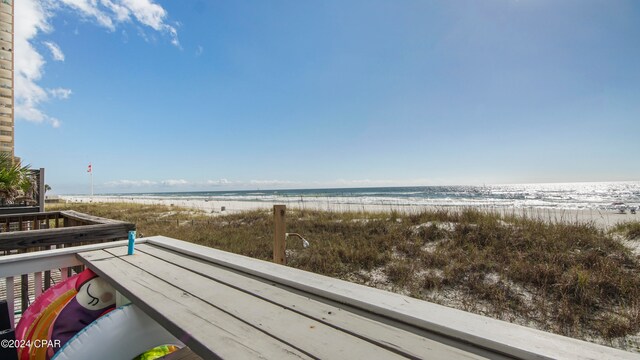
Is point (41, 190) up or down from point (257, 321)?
up

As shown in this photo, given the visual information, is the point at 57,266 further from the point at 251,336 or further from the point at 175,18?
the point at 175,18

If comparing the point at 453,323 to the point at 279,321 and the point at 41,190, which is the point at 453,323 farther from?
the point at 41,190

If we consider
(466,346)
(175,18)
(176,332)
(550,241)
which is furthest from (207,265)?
(175,18)

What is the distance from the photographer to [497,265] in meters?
4.71

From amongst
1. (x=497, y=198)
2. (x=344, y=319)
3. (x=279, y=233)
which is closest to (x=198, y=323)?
(x=344, y=319)

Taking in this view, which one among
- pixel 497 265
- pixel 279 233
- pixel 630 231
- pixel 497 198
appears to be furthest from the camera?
pixel 497 198

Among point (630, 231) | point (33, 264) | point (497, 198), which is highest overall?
point (33, 264)

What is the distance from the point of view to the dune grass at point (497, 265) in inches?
136

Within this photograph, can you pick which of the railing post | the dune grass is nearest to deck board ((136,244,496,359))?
the dune grass

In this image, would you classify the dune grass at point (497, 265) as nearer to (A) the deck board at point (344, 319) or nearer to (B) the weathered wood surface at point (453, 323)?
(B) the weathered wood surface at point (453, 323)

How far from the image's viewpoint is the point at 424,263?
514cm

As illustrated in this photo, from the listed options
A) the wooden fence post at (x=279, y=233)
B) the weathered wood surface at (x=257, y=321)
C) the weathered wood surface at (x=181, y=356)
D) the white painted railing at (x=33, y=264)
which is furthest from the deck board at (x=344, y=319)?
the wooden fence post at (x=279, y=233)

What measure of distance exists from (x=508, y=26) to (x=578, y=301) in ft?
23.7

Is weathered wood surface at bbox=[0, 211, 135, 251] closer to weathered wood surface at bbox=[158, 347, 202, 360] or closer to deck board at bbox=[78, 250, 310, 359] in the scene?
deck board at bbox=[78, 250, 310, 359]
